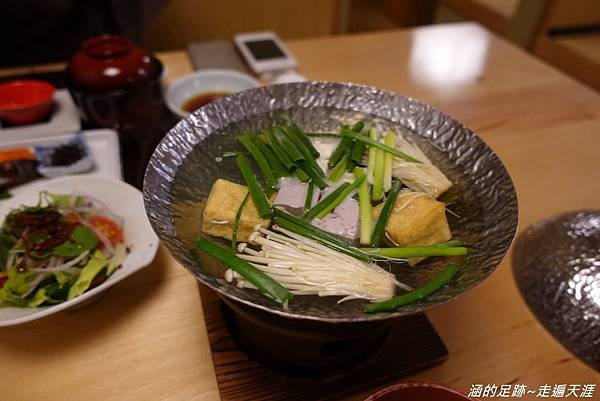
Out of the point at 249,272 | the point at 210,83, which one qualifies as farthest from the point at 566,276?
the point at 210,83

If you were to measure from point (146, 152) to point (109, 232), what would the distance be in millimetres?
476

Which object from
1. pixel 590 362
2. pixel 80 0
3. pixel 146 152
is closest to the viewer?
pixel 590 362

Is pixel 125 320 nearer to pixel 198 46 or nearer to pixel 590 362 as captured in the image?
pixel 590 362

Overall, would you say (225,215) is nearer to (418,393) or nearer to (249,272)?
(249,272)

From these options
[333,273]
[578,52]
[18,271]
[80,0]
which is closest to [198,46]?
[80,0]

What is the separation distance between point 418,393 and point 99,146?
1251 millimetres

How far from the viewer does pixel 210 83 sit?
5.81 feet

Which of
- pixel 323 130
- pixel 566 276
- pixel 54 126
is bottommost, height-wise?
pixel 54 126

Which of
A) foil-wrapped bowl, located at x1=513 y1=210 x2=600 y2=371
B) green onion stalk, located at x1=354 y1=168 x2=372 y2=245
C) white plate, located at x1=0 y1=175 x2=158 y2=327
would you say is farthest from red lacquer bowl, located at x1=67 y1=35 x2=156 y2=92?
foil-wrapped bowl, located at x1=513 y1=210 x2=600 y2=371

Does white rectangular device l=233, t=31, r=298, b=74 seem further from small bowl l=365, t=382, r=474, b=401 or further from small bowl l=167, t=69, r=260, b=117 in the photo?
small bowl l=365, t=382, r=474, b=401

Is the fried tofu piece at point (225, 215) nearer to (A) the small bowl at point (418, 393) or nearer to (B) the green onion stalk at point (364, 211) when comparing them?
(B) the green onion stalk at point (364, 211)

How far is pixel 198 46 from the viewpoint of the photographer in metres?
2.09

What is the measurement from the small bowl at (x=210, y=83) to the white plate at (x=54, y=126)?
1.23 ft

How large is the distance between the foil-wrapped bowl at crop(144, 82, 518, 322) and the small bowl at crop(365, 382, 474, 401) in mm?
142
